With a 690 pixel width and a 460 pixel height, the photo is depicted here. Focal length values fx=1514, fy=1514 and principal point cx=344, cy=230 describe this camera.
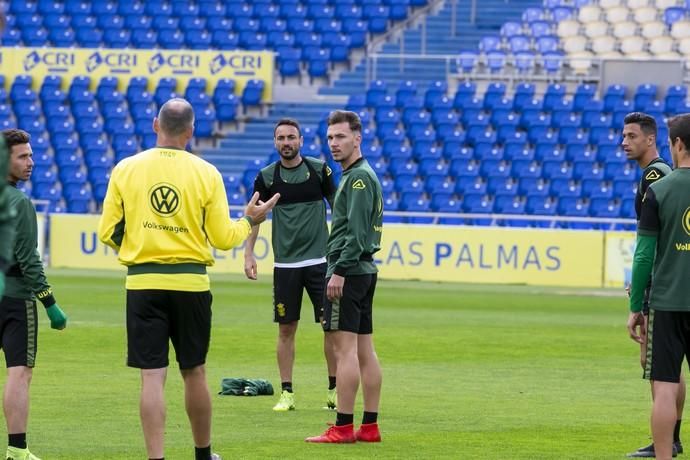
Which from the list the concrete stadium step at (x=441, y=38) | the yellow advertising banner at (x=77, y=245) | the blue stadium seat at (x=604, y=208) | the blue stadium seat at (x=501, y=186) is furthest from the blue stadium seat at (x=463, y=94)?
the yellow advertising banner at (x=77, y=245)

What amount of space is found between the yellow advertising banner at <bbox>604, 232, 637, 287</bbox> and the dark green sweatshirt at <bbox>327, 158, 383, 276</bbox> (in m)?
18.6

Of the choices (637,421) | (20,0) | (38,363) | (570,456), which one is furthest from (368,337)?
(20,0)

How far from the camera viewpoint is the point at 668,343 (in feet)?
27.9

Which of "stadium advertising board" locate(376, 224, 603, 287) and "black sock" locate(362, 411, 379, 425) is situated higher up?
"black sock" locate(362, 411, 379, 425)

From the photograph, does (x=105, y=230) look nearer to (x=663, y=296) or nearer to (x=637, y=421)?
(x=663, y=296)

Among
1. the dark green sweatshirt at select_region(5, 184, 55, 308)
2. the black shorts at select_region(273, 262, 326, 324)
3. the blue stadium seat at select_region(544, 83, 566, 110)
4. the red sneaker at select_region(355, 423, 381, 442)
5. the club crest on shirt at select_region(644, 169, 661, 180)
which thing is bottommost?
the red sneaker at select_region(355, 423, 381, 442)

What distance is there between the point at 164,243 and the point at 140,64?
32.3 meters

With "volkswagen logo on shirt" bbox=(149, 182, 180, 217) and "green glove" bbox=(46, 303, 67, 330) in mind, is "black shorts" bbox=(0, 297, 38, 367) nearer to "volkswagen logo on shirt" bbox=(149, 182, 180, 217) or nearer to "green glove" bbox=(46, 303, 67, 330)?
"green glove" bbox=(46, 303, 67, 330)

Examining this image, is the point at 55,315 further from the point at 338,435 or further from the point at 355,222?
the point at 338,435

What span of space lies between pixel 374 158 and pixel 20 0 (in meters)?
14.8

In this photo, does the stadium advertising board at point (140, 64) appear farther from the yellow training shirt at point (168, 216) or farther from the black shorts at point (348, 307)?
the yellow training shirt at point (168, 216)

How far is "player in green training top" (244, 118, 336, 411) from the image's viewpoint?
41.3 feet

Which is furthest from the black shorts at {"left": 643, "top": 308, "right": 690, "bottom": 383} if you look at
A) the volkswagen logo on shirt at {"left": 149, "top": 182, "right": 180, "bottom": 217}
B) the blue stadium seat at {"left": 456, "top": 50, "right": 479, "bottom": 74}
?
the blue stadium seat at {"left": 456, "top": 50, "right": 479, "bottom": 74}

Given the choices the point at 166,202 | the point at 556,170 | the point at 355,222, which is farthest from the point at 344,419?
the point at 556,170
